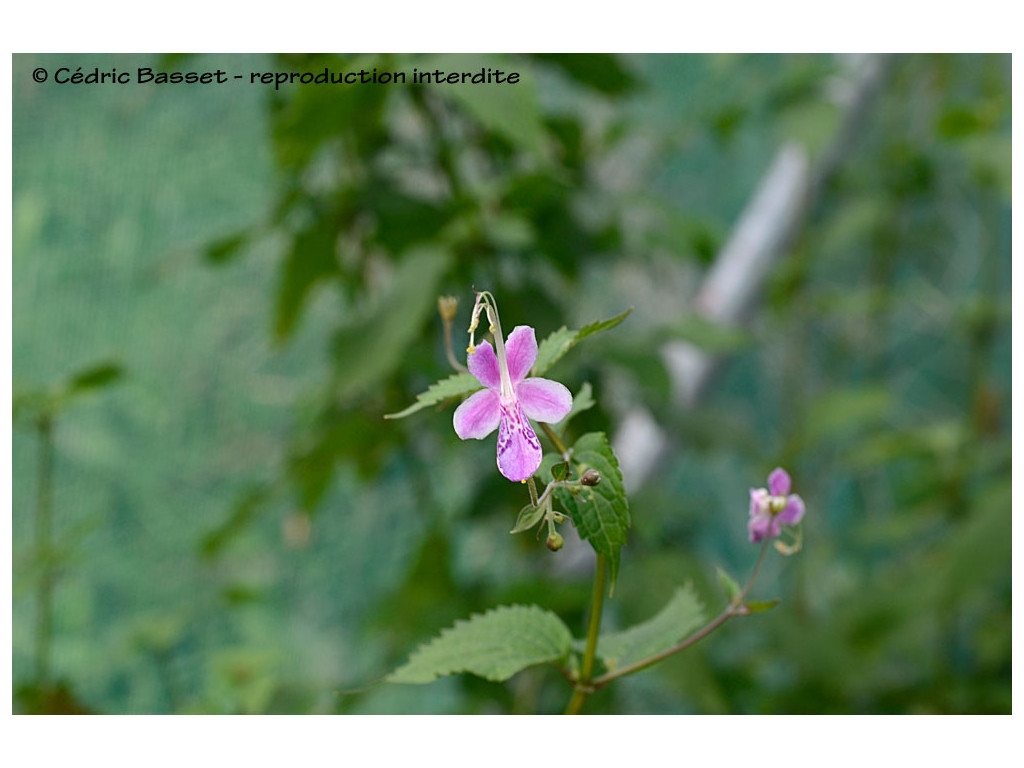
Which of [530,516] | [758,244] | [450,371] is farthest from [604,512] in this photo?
[758,244]

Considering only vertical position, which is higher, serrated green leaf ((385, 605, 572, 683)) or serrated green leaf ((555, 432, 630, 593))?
serrated green leaf ((555, 432, 630, 593))

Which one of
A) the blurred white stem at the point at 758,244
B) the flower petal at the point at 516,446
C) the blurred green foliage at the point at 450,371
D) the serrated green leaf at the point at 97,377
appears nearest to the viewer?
the flower petal at the point at 516,446

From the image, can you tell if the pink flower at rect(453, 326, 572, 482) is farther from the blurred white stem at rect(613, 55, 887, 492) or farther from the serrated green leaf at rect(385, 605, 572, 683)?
the blurred white stem at rect(613, 55, 887, 492)

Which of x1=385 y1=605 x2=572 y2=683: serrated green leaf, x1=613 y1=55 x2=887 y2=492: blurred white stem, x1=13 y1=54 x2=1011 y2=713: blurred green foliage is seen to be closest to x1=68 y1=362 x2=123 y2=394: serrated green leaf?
x1=13 y1=54 x2=1011 y2=713: blurred green foliage

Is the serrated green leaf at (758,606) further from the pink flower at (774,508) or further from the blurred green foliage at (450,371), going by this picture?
the blurred green foliage at (450,371)

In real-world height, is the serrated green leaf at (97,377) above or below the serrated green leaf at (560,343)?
above

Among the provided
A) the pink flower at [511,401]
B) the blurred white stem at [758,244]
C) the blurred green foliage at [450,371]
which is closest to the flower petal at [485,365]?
the pink flower at [511,401]
